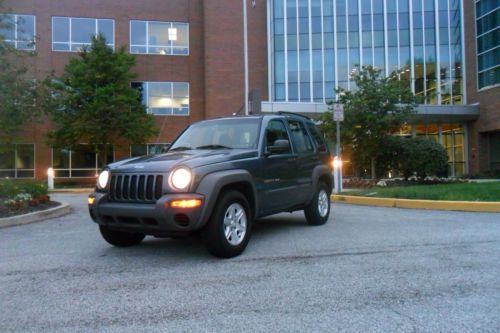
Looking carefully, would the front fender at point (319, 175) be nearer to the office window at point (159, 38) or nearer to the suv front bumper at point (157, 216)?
the suv front bumper at point (157, 216)

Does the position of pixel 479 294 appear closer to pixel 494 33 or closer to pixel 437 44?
pixel 494 33

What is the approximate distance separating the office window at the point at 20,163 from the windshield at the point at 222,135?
25174 mm

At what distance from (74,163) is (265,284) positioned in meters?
27.2

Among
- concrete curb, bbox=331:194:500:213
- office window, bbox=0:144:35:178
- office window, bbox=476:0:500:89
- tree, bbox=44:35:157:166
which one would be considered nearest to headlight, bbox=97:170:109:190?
concrete curb, bbox=331:194:500:213

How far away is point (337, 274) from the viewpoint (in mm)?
4879

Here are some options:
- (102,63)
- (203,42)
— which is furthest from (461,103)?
(102,63)

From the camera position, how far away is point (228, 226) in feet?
18.4

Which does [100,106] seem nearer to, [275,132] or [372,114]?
[372,114]

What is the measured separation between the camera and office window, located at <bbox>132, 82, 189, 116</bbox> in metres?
30.0

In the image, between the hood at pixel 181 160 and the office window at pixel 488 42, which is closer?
the hood at pixel 181 160

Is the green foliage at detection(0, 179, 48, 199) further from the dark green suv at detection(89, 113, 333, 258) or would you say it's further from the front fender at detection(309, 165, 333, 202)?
the front fender at detection(309, 165, 333, 202)

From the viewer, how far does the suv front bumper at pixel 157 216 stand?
16.7ft

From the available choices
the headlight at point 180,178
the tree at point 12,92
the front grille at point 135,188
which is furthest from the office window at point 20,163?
the headlight at point 180,178

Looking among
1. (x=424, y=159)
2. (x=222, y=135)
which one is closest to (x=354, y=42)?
(x=424, y=159)
